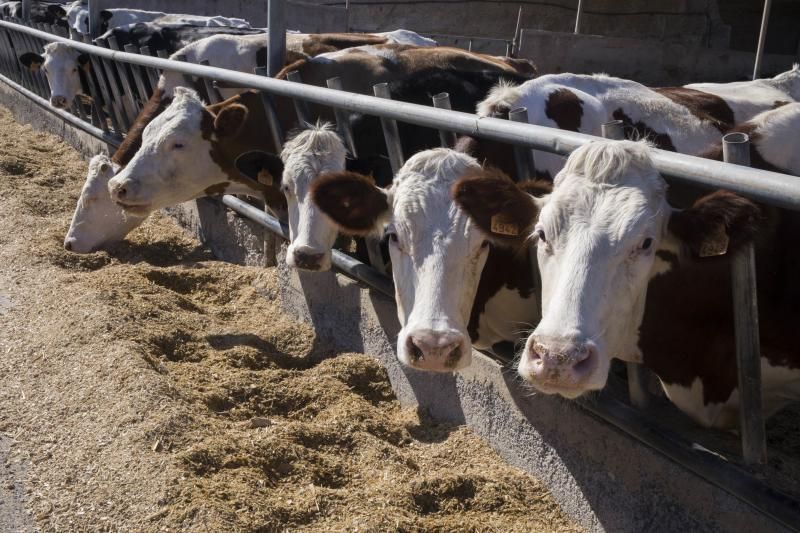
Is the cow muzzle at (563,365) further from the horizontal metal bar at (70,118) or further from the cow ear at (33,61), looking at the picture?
the cow ear at (33,61)

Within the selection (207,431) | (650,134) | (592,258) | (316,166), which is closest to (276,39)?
(316,166)

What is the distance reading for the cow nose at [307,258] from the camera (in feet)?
14.9

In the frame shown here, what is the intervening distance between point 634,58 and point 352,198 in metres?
12.9

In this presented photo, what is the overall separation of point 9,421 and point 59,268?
101 inches

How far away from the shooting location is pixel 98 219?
22.5 ft

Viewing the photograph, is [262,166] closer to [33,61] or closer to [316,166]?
[316,166]

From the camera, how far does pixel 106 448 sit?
349 cm

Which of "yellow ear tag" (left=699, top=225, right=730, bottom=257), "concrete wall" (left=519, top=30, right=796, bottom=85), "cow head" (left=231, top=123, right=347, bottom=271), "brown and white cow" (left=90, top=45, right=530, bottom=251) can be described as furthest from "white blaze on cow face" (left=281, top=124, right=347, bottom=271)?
"concrete wall" (left=519, top=30, right=796, bottom=85)

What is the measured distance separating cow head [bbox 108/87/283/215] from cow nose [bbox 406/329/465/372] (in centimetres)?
298

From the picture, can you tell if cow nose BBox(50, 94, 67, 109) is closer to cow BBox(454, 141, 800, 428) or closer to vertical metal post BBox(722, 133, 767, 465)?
cow BBox(454, 141, 800, 428)

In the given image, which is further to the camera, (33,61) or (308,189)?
(33,61)

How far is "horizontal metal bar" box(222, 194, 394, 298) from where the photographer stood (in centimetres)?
439

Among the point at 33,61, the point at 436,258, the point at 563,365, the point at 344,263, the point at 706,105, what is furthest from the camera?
the point at 33,61

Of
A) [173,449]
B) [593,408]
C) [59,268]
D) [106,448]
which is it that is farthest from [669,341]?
[59,268]
